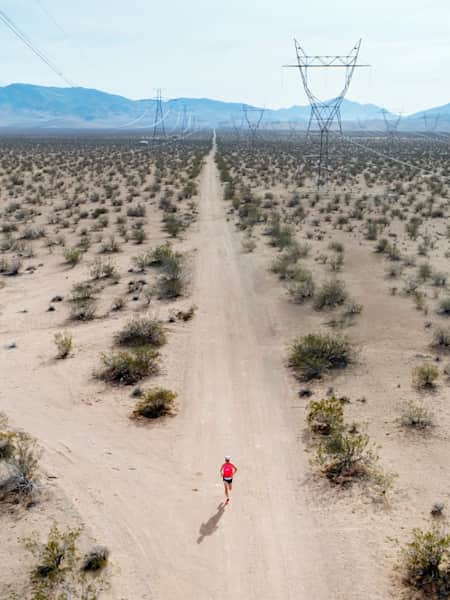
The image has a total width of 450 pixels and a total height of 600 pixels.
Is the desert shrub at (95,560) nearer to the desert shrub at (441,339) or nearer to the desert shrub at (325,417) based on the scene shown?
the desert shrub at (325,417)

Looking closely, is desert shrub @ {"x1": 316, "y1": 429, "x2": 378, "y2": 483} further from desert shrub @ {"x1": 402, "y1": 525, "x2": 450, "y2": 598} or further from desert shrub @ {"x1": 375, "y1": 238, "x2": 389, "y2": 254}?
desert shrub @ {"x1": 375, "y1": 238, "x2": 389, "y2": 254}

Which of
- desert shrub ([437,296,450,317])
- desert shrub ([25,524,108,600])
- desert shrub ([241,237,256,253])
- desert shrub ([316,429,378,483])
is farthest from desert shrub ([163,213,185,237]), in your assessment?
desert shrub ([25,524,108,600])

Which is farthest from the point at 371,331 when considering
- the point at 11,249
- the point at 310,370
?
the point at 11,249

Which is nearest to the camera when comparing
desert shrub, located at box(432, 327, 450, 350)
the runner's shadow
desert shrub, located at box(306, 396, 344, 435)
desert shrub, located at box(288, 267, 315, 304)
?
the runner's shadow

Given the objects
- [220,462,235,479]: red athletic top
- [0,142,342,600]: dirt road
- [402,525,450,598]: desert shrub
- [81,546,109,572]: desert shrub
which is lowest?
[0,142,342,600]: dirt road

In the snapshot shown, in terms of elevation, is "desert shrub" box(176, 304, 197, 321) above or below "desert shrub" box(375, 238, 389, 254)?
below

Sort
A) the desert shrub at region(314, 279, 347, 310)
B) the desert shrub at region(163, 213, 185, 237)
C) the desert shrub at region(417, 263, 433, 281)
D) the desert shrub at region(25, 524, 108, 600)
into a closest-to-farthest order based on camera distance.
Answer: the desert shrub at region(25, 524, 108, 600) < the desert shrub at region(314, 279, 347, 310) < the desert shrub at region(417, 263, 433, 281) < the desert shrub at region(163, 213, 185, 237)

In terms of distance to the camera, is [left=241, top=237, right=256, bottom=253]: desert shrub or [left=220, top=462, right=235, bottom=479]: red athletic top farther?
[left=241, top=237, right=256, bottom=253]: desert shrub

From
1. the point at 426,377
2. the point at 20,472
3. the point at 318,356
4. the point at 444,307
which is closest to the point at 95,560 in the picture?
the point at 20,472
